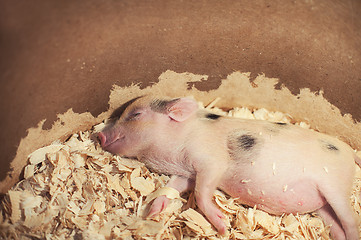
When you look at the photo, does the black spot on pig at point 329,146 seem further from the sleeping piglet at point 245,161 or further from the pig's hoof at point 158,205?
the pig's hoof at point 158,205

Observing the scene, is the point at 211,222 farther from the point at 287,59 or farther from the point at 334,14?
the point at 334,14

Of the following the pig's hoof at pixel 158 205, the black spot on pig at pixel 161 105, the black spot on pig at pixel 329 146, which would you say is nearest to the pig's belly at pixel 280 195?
the black spot on pig at pixel 329 146

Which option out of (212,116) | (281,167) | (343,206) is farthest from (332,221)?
(212,116)

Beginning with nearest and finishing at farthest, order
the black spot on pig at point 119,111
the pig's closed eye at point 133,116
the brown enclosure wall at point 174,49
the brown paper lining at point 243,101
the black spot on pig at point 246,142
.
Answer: the brown enclosure wall at point 174,49 < the black spot on pig at point 246,142 < the pig's closed eye at point 133,116 < the brown paper lining at point 243,101 < the black spot on pig at point 119,111

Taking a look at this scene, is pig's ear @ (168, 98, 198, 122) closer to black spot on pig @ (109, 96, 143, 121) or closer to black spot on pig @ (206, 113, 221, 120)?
black spot on pig @ (206, 113, 221, 120)

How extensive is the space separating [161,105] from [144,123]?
6.7 inches

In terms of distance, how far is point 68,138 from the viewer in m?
2.56

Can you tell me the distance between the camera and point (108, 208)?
86.7 inches

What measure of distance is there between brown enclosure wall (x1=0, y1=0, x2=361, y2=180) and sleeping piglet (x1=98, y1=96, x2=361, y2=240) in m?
0.39

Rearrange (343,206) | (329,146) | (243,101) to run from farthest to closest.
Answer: (243,101)
(329,146)
(343,206)

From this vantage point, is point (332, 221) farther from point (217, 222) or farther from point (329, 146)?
point (217, 222)

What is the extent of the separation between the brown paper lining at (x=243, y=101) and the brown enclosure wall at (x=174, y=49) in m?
0.06

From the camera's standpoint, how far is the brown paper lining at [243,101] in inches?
99.5

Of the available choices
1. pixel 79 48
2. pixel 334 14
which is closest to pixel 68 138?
pixel 79 48
